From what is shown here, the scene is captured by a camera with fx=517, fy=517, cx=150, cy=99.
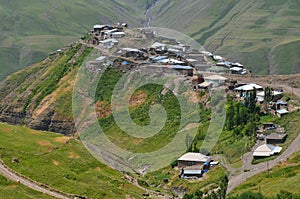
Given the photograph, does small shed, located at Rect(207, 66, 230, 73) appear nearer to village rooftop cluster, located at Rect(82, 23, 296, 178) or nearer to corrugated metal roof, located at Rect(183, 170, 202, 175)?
village rooftop cluster, located at Rect(82, 23, 296, 178)

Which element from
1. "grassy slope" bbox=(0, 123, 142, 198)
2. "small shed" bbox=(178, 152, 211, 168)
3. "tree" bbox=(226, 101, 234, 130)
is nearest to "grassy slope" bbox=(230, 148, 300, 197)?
"grassy slope" bbox=(0, 123, 142, 198)

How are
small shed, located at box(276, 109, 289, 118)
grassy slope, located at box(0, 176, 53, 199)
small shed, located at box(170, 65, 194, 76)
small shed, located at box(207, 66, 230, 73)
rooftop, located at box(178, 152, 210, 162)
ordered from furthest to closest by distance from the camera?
small shed, located at box(207, 66, 230, 73)
small shed, located at box(170, 65, 194, 76)
small shed, located at box(276, 109, 289, 118)
rooftop, located at box(178, 152, 210, 162)
grassy slope, located at box(0, 176, 53, 199)

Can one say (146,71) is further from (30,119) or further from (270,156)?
(270,156)

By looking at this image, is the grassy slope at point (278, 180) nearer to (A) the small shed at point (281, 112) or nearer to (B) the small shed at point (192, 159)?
(B) the small shed at point (192, 159)

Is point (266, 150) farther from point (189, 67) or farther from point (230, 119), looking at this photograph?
point (189, 67)

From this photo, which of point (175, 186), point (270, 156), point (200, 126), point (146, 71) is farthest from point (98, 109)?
point (270, 156)

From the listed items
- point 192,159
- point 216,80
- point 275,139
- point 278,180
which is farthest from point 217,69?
point 278,180

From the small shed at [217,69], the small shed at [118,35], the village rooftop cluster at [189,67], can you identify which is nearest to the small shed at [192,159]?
the village rooftop cluster at [189,67]
